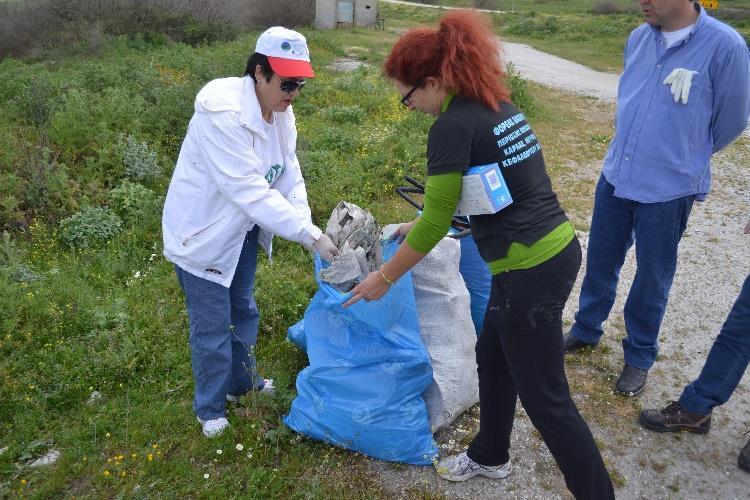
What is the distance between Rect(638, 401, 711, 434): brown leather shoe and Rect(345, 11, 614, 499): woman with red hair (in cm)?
89

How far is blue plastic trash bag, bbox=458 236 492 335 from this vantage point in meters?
3.02

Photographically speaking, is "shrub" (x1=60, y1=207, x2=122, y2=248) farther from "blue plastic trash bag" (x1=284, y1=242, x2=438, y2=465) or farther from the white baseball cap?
the white baseball cap

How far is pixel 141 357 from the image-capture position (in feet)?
10.4

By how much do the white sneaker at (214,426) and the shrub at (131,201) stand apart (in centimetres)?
241

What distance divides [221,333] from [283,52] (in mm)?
1181

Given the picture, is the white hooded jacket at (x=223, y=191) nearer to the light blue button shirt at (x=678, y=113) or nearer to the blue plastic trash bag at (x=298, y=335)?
the blue plastic trash bag at (x=298, y=335)

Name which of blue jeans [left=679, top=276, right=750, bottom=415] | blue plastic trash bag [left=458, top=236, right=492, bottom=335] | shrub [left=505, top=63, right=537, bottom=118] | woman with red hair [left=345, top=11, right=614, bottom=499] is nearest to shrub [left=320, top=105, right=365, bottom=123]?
shrub [left=505, top=63, right=537, bottom=118]

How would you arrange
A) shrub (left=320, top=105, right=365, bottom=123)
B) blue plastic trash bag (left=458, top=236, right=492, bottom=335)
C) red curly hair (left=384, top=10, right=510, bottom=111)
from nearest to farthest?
red curly hair (left=384, top=10, right=510, bottom=111) → blue plastic trash bag (left=458, top=236, right=492, bottom=335) → shrub (left=320, top=105, right=365, bottom=123)

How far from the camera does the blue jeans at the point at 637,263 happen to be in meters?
2.87

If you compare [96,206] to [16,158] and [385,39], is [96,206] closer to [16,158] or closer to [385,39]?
[16,158]

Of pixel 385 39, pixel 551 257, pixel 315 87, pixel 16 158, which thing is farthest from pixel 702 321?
pixel 385 39

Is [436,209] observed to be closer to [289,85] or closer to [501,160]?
[501,160]

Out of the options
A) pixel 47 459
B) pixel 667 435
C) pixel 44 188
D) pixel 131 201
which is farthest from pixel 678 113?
pixel 44 188

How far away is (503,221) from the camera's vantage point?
1.92 metres
